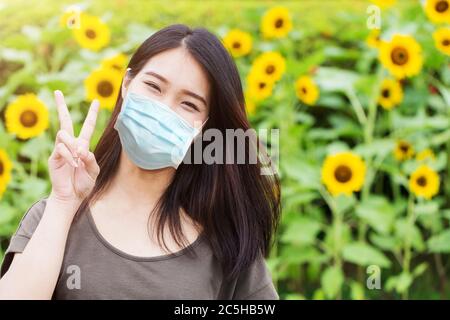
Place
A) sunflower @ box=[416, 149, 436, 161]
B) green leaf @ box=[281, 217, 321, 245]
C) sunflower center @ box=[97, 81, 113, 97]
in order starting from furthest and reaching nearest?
sunflower @ box=[416, 149, 436, 161]
green leaf @ box=[281, 217, 321, 245]
sunflower center @ box=[97, 81, 113, 97]

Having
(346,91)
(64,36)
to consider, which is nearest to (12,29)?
(64,36)

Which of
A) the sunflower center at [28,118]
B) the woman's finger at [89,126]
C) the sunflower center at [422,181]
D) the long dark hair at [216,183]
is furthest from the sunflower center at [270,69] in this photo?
the woman's finger at [89,126]

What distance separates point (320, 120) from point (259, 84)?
2.52ft

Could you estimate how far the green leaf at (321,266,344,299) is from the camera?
9.86ft

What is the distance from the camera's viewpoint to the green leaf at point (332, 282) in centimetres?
300

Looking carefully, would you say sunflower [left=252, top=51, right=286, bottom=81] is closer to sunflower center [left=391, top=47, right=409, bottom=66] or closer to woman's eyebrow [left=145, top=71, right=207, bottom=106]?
sunflower center [left=391, top=47, right=409, bottom=66]

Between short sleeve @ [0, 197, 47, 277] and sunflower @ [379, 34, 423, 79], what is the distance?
1800 millimetres

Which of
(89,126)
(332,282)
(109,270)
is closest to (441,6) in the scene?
(332,282)

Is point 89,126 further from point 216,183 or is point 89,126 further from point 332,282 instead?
point 332,282

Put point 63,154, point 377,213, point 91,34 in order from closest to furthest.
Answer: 1. point 63,154
2. point 91,34
3. point 377,213

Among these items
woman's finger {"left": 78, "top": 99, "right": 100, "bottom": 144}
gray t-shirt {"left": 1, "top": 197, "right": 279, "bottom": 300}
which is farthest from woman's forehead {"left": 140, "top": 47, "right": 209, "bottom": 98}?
gray t-shirt {"left": 1, "top": 197, "right": 279, "bottom": 300}

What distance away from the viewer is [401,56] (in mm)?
3141

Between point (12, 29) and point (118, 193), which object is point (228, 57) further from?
point (12, 29)

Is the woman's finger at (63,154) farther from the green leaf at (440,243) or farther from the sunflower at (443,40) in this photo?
the green leaf at (440,243)
